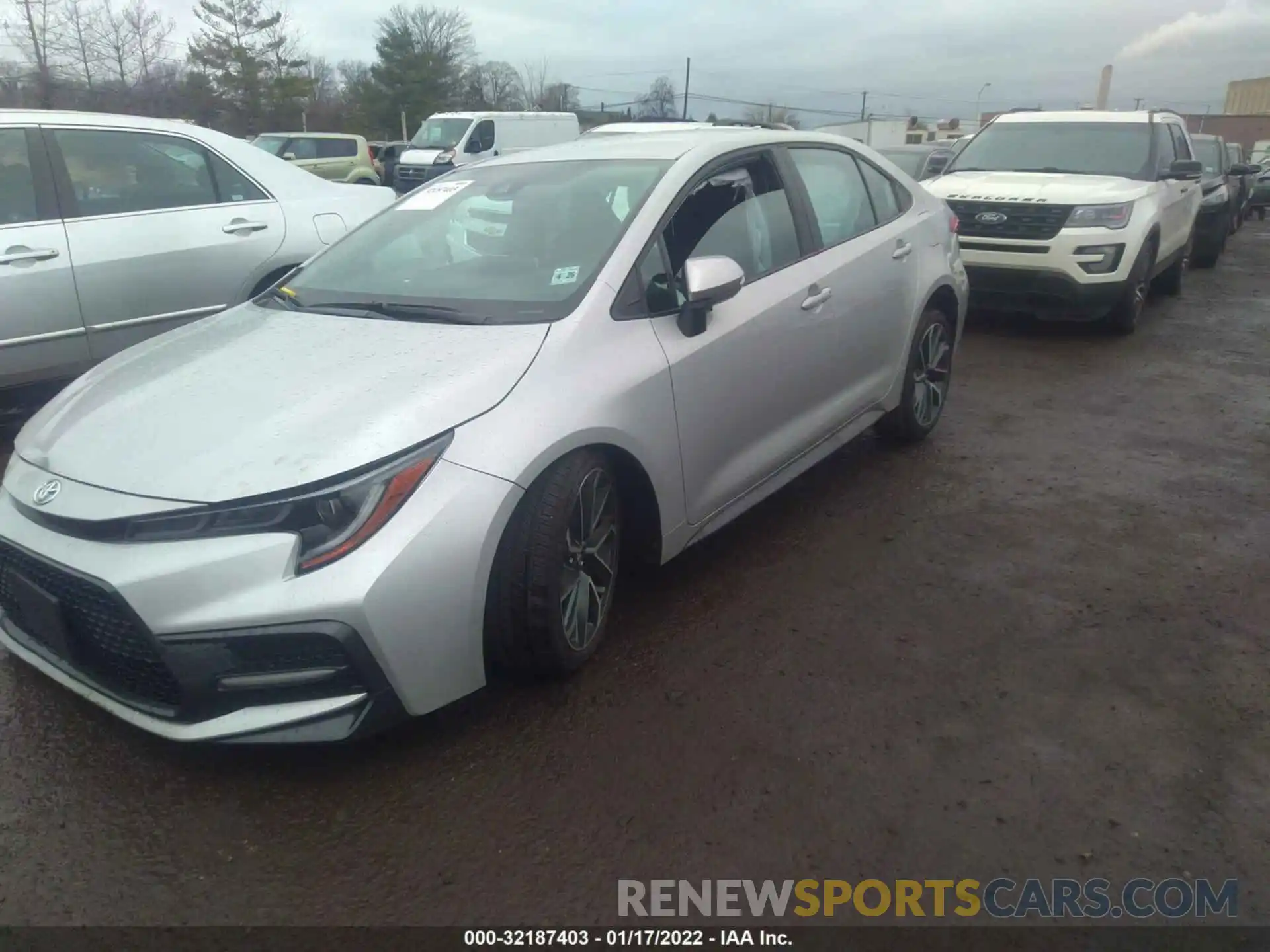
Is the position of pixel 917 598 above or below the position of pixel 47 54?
below

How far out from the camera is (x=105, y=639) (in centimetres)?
240

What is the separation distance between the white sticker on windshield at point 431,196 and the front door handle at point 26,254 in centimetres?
199

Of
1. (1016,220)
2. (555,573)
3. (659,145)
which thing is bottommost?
(555,573)

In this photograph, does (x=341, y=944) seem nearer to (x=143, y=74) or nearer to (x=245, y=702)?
(x=245, y=702)

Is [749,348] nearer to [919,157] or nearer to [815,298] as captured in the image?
[815,298]

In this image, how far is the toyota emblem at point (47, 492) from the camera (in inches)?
98.2

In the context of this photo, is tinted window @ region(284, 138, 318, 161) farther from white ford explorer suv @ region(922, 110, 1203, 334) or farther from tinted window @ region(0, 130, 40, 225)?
tinted window @ region(0, 130, 40, 225)

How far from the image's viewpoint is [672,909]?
2.19m

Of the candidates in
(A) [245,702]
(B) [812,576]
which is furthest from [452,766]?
(B) [812,576]

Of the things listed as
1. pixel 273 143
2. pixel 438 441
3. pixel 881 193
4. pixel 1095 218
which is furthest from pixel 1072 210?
pixel 273 143

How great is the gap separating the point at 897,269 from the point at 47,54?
3642 centimetres

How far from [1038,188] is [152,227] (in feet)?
21.4

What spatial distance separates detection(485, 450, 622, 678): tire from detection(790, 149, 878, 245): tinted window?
179 cm

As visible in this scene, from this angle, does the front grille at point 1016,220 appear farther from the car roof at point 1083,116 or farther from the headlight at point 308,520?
the headlight at point 308,520
